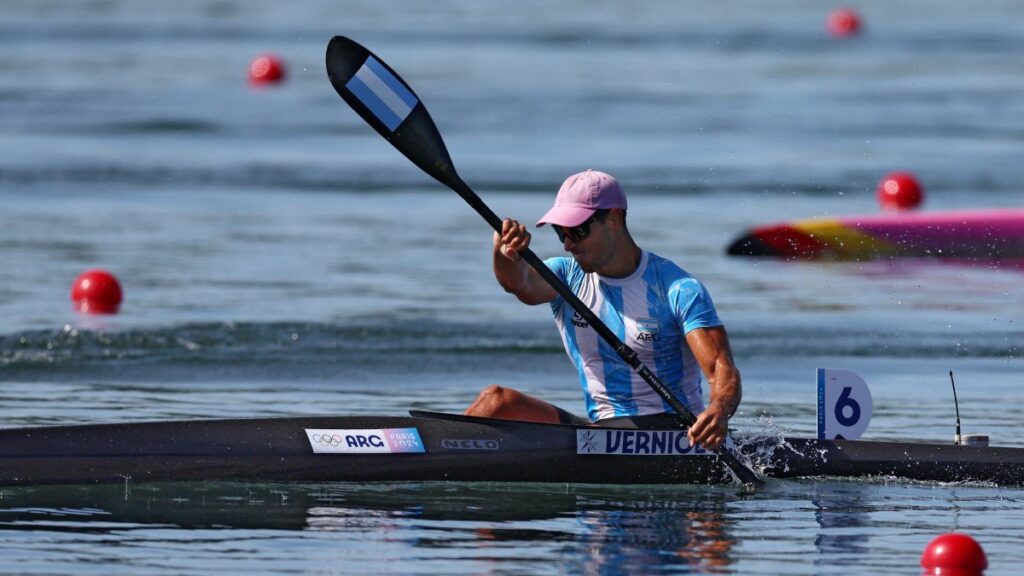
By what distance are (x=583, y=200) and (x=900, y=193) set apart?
40.7ft

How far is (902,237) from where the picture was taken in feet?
57.7

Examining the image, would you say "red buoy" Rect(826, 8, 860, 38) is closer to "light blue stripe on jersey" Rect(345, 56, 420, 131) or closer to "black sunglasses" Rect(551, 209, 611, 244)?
"light blue stripe on jersey" Rect(345, 56, 420, 131)

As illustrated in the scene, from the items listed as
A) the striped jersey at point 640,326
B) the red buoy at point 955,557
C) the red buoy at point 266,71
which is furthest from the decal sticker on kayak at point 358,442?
the red buoy at point 266,71

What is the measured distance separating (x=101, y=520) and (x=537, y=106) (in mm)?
19249

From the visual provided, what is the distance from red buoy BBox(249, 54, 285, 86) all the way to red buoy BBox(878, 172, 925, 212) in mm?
11920

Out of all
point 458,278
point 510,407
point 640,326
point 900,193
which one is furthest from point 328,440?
point 900,193

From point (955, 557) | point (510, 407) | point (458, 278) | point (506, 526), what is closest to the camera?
point (955, 557)

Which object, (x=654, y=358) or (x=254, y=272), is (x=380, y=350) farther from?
(x=654, y=358)

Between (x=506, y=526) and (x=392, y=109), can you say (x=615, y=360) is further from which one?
(x=392, y=109)

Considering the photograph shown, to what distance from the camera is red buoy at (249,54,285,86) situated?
29.4 metres

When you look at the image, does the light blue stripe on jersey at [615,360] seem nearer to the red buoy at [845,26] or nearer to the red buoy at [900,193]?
the red buoy at [900,193]

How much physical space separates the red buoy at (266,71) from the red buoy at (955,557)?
75.7 ft

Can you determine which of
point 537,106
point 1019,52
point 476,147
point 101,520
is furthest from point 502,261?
point 1019,52

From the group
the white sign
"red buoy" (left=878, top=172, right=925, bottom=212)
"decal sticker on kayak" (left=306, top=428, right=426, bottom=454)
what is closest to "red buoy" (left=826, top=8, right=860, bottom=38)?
"red buoy" (left=878, top=172, right=925, bottom=212)
